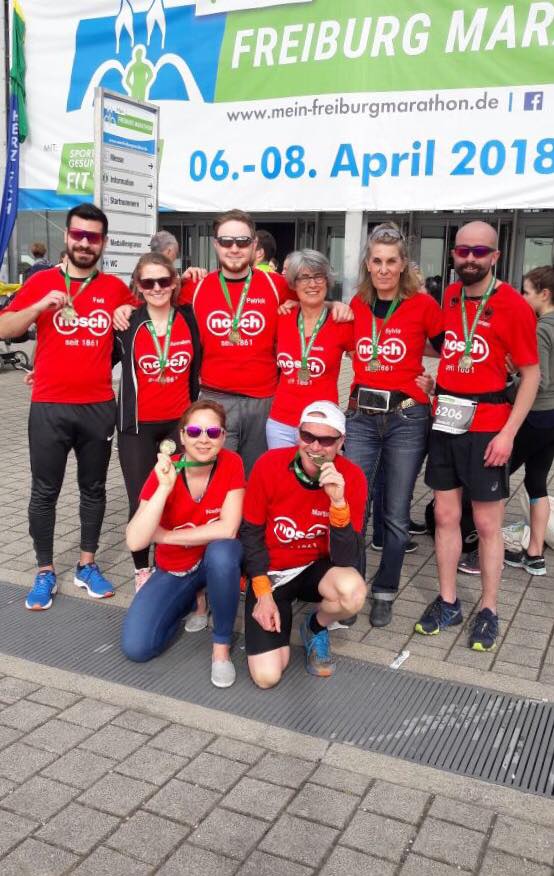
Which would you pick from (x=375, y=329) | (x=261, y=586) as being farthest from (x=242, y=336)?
(x=261, y=586)

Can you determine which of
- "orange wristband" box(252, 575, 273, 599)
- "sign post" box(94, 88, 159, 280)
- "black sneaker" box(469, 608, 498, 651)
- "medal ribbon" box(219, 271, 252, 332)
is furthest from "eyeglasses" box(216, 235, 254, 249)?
"sign post" box(94, 88, 159, 280)

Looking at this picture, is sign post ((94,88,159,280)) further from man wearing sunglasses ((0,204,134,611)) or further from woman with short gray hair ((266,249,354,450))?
woman with short gray hair ((266,249,354,450))

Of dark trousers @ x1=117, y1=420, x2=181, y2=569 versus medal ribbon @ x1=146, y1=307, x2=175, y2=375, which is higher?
medal ribbon @ x1=146, y1=307, x2=175, y2=375

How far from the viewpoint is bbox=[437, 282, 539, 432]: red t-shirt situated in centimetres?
361

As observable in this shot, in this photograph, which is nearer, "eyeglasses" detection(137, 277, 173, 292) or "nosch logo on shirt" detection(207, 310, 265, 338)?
"eyeglasses" detection(137, 277, 173, 292)

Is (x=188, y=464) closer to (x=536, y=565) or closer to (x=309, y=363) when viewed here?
(x=309, y=363)

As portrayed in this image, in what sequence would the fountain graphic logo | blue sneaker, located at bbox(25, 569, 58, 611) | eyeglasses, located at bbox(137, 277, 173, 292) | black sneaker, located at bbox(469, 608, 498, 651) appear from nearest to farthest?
black sneaker, located at bbox(469, 608, 498, 651) < eyeglasses, located at bbox(137, 277, 173, 292) < blue sneaker, located at bbox(25, 569, 58, 611) < the fountain graphic logo

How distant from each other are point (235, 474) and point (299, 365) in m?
0.71

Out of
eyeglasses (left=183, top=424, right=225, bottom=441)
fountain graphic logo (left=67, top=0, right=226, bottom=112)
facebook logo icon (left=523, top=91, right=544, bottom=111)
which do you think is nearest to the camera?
eyeglasses (left=183, top=424, right=225, bottom=441)

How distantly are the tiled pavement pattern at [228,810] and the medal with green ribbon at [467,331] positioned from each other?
71.0 inches

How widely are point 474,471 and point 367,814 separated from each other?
1727 millimetres

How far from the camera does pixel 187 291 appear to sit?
4.42 metres

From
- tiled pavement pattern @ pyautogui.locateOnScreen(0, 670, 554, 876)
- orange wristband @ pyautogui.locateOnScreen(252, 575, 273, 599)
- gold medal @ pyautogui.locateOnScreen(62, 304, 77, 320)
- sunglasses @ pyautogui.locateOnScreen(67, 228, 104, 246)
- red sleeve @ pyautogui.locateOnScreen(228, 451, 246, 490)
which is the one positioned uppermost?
Answer: sunglasses @ pyautogui.locateOnScreen(67, 228, 104, 246)

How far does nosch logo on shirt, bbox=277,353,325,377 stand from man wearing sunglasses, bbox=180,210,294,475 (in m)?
0.15
